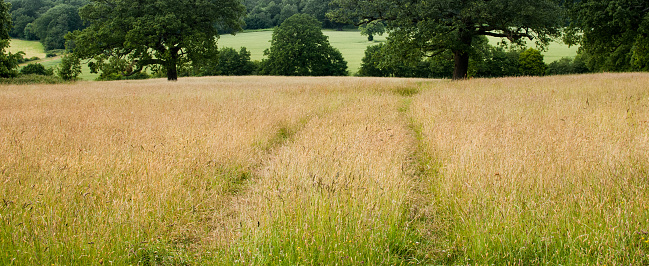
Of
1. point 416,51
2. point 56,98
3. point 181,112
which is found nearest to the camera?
point 181,112

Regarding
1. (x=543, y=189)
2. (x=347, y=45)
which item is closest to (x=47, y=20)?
(x=347, y=45)

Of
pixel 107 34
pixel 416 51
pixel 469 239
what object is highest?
pixel 107 34

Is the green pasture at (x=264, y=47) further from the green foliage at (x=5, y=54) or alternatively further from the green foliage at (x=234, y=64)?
the green foliage at (x=5, y=54)

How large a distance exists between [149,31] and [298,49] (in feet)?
98.4

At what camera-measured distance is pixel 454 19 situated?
1748cm

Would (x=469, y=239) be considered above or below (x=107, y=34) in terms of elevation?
below

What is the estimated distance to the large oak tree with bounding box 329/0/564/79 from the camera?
1639 centimetres

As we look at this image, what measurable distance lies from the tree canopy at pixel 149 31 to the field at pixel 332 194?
1934cm

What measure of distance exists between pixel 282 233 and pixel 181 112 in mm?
7324

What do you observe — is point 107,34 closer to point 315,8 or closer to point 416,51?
point 416,51

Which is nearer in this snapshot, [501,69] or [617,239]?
[617,239]

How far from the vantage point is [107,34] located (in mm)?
24328

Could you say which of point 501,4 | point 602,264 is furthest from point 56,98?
point 501,4

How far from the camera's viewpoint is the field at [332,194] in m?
2.75
